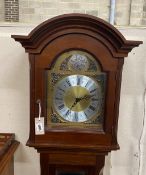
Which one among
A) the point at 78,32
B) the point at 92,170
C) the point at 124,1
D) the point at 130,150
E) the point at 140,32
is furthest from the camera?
the point at 124,1

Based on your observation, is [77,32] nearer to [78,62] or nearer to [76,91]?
[78,62]

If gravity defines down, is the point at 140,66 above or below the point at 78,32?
below

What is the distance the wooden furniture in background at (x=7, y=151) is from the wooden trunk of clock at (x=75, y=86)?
0.18 m

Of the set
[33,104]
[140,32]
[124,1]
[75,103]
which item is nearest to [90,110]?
[75,103]

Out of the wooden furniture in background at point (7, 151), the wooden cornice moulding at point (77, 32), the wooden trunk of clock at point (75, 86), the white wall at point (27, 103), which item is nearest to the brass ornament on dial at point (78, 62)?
the wooden trunk of clock at point (75, 86)

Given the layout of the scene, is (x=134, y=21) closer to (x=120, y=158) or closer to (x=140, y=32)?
(x=140, y=32)

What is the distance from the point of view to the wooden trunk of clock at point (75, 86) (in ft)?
3.43

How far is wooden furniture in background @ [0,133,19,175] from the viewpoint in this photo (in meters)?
1.19

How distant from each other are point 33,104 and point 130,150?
0.68 m

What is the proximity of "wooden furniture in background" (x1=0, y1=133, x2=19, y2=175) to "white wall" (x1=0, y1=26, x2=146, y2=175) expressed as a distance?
0.06 m

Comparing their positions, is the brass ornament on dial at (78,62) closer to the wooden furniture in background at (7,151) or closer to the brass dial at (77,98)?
the brass dial at (77,98)

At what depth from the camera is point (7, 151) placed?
1280mm

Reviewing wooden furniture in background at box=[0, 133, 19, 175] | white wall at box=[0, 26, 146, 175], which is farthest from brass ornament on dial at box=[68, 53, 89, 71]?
wooden furniture in background at box=[0, 133, 19, 175]

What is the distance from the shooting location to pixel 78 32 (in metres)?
1.05
